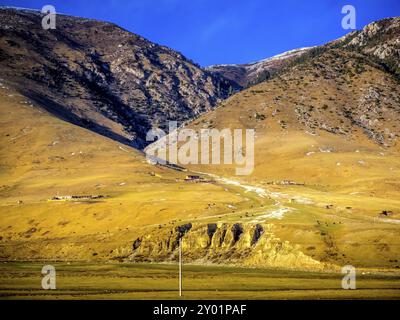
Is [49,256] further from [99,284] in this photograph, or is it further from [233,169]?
[233,169]

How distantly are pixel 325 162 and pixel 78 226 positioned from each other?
101306 mm

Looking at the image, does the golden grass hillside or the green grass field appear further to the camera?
the golden grass hillside

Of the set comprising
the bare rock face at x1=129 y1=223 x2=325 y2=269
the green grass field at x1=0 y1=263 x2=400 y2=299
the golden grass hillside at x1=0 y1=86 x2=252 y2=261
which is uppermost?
the golden grass hillside at x1=0 y1=86 x2=252 y2=261

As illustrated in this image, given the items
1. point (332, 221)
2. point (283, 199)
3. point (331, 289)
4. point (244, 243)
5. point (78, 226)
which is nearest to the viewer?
point (331, 289)

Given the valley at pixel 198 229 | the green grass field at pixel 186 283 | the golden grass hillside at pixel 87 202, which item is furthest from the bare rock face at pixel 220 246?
the green grass field at pixel 186 283

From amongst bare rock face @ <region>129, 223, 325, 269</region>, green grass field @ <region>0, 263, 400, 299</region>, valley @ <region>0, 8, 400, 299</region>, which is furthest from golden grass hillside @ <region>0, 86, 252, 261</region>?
green grass field @ <region>0, 263, 400, 299</region>

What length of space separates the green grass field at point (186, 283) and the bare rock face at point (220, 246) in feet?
23.4

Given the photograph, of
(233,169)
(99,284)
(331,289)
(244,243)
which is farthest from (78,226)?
(233,169)

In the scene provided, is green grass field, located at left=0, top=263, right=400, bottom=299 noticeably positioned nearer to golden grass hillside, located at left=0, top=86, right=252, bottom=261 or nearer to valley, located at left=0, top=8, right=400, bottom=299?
valley, located at left=0, top=8, right=400, bottom=299

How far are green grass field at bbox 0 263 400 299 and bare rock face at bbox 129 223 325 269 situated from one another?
7144 millimetres

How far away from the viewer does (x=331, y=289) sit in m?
60.6

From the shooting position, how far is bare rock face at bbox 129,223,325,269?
90438mm

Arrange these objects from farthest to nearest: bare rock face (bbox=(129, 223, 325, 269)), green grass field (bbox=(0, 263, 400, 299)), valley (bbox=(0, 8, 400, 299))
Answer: bare rock face (bbox=(129, 223, 325, 269)) → valley (bbox=(0, 8, 400, 299)) → green grass field (bbox=(0, 263, 400, 299))

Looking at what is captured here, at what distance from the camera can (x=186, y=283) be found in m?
66.2
